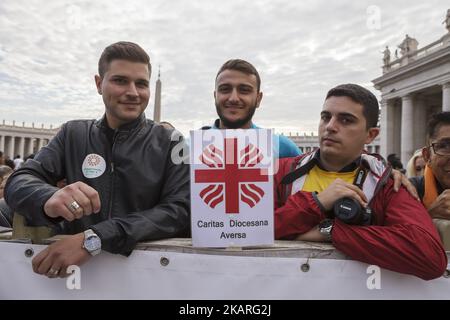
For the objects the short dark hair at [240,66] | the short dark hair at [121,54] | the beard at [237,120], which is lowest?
the beard at [237,120]

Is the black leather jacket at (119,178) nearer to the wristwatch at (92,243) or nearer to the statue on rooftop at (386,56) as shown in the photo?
the wristwatch at (92,243)

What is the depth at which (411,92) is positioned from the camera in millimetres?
29156

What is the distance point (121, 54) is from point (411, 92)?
30.3 metres

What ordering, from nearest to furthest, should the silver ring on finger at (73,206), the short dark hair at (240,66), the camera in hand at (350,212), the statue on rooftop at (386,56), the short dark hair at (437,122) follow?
the silver ring on finger at (73,206), the camera in hand at (350,212), the short dark hair at (437,122), the short dark hair at (240,66), the statue on rooftop at (386,56)

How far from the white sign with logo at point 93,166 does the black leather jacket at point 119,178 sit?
2 centimetres

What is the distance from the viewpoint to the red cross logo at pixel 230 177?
73.9 inches

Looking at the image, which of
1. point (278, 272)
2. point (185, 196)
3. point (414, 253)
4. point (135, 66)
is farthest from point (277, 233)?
point (135, 66)

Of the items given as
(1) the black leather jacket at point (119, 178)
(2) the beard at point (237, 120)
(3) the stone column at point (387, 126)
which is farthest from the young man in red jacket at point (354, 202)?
(3) the stone column at point (387, 126)

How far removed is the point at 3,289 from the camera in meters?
1.98

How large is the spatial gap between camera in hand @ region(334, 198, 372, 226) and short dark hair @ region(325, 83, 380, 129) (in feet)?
2.49

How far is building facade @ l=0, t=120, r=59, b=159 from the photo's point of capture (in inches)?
2822

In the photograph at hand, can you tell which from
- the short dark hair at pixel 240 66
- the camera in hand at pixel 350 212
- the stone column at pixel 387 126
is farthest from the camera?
the stone column at pixel 387 126

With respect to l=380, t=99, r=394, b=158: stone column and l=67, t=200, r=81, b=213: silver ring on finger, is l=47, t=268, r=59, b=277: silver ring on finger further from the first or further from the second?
l=380, t=99, r=394, b=158: stone column

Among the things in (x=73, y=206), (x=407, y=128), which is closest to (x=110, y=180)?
(x=73, y=206)
